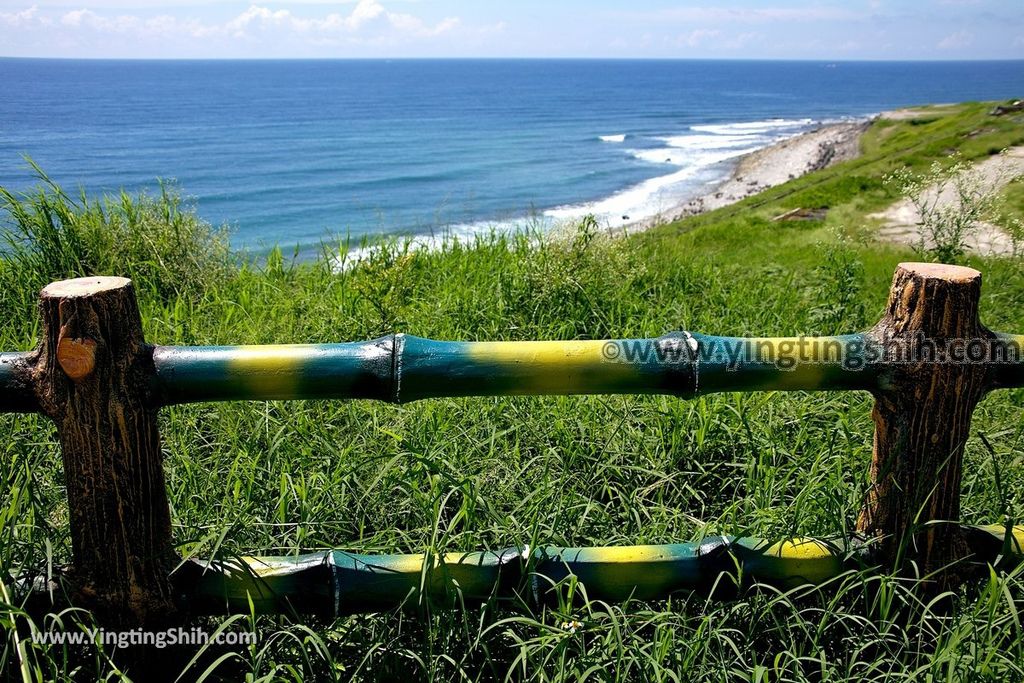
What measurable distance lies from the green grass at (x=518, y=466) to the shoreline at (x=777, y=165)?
16.2 meters

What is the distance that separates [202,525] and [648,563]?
3.98 feet

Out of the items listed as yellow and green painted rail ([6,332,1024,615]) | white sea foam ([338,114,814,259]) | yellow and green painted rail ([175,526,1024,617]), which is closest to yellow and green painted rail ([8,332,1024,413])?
yellow and green painted rail ([6,332,1024,615])

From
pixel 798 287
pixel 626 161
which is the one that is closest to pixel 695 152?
pixel 626 161

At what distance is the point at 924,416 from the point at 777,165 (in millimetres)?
32695

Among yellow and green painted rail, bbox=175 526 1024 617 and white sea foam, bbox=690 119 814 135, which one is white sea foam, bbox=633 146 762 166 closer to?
white sea foam, bbox=690 119 814 135

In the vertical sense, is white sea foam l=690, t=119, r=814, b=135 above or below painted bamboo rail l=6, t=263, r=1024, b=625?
above

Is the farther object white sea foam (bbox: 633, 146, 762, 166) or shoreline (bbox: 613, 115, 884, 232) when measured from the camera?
white sea foam (bbox: 633, 146, 762, 166)

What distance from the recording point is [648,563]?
1.95m

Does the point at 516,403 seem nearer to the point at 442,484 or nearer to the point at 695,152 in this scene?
the point at 442,484

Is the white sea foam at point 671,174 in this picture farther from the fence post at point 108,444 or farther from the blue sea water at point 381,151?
the fence post at point 108,444

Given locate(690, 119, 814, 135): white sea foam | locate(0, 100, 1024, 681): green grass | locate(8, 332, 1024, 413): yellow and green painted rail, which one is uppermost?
locate(690, 119, 814, 135): white sea foam

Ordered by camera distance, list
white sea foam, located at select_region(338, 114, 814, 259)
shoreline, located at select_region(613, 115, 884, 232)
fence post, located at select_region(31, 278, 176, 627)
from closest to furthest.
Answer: fence post, located at select_region(31, 278, 176, 627) < white sea foam, located at select_region(338, 114, 814, 259) < shoreline, located at select_region(613, 115, 884, 232)

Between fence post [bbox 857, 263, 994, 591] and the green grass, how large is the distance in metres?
0.11

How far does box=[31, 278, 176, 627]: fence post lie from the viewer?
62.6 inches
